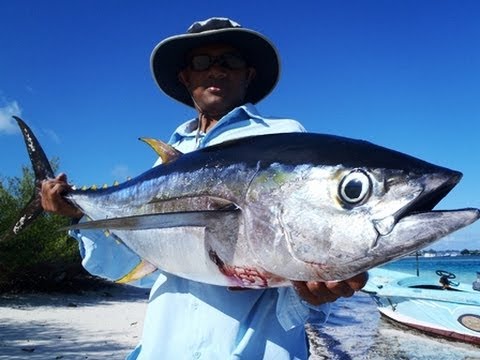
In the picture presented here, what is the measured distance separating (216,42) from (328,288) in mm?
1690

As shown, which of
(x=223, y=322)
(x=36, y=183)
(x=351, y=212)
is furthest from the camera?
(x=36, y=183)

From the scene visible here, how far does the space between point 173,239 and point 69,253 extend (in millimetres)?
16505

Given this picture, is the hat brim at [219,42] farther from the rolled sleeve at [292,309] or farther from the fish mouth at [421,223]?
the fish mouth at [421,223]

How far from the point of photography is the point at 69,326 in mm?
11180

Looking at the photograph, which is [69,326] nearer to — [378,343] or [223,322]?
[378,343]

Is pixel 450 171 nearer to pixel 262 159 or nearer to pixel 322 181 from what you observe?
pixel 322 181

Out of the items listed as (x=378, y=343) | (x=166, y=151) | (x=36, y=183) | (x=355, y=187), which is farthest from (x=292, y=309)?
(x=378, y=343)

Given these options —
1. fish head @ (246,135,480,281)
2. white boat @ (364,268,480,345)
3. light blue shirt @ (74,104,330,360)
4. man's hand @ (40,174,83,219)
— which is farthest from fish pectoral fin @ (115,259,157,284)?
white boat @ (364,268,480,345)

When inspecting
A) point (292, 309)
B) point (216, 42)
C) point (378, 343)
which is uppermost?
point (216, 42)

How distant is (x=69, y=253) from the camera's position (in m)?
16.9

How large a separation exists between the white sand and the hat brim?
260 inches

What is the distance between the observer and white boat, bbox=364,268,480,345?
10891 mm

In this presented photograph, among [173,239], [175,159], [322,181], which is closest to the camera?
[322,181]

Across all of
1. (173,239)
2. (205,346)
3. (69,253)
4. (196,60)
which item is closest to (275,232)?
(173,239)
